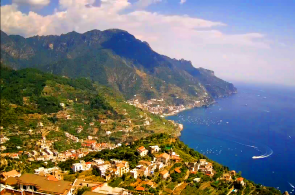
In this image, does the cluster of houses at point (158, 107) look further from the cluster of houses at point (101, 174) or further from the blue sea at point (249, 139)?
the cluster of houses at point (101, 174)

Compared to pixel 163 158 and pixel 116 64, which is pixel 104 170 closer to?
pixel 163 158

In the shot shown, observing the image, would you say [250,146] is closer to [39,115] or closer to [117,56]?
[39,115]

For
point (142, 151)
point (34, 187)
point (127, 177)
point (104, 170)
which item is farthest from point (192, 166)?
point (34, 187)

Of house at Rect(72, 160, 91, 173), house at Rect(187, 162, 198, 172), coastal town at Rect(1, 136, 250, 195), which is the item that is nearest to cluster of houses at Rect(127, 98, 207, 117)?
coastal town at Rect(1, 136, 250, 195)

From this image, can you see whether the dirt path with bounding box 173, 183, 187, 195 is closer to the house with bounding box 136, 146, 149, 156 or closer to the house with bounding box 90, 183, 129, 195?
the house with bounding box 90, 183, 129, 195

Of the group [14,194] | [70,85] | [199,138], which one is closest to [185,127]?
[199,138]

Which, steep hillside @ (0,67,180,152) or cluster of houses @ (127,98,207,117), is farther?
cluster of houses @ (127,98,207,117)
